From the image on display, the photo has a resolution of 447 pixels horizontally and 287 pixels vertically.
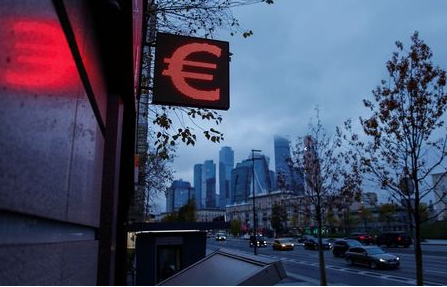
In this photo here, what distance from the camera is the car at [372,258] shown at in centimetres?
2668

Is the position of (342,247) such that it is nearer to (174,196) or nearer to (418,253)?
(418,253)

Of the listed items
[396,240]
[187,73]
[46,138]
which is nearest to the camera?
[46,138]

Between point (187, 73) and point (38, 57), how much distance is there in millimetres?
3730

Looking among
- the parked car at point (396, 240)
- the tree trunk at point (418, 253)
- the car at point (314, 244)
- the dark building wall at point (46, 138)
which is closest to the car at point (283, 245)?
the car at point (314, 244)

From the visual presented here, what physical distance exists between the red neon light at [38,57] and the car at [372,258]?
28.6 meters

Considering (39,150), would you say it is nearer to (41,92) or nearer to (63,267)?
(41,92)

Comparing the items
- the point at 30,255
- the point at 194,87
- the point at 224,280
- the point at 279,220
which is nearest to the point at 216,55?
the point at 194,87

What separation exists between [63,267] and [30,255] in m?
0.59

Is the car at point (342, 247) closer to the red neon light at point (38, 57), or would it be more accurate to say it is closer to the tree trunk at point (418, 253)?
the tree trunk at point (418, 253)

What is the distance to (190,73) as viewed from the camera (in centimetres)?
512

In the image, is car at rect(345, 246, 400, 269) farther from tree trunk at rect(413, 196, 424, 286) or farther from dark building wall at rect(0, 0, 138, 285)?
dark building wall at rect(0, 0, 138, 285)

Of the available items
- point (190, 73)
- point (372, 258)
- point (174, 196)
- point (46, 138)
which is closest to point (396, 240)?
point (372, 258)

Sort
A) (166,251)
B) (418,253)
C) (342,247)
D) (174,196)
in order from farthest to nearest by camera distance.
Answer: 1. (174,196)
2. (342,247)
3. (166,251)
4. (418,253)

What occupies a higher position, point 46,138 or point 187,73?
point 187,73
